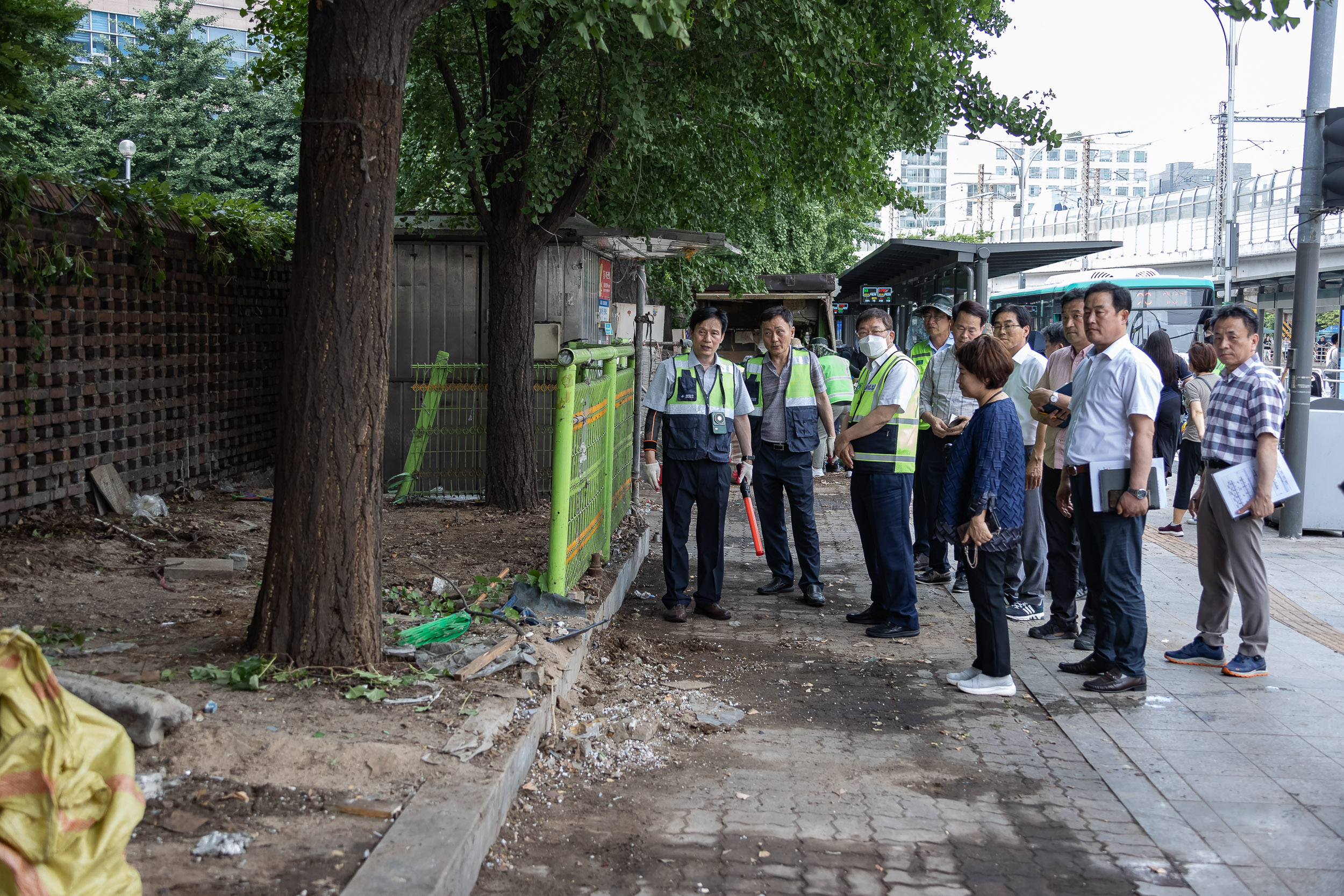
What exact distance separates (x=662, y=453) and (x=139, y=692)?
3.89m

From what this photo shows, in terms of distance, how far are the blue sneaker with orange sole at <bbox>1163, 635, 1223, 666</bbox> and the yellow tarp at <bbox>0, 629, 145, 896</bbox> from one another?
17.8ft

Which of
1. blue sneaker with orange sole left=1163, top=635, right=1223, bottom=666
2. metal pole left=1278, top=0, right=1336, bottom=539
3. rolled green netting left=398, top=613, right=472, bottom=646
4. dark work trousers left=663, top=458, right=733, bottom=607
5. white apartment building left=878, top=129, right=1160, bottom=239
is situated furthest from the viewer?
white apartment building left=878, top=129, right=1160, bottom=239

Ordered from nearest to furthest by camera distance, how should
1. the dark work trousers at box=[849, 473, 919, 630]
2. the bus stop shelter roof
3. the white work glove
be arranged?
the dark work trousers at box=[849, 473, 919, 630] < the white work glove < the bus stop shelter roof

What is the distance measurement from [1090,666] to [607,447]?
344cm

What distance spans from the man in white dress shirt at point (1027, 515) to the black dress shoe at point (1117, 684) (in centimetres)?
157

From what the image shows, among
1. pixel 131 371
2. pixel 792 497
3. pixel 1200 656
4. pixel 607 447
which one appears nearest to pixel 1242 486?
pixel 1200 656

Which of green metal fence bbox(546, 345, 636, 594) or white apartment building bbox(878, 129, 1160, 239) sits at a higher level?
white apartment building bbox(878, 129, 1160, 239)

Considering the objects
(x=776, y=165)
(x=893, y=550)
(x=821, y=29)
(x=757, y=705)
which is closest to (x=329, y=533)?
(x=757, y=705)

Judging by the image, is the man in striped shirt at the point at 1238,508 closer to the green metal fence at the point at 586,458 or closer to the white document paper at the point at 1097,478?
the white document paper at the point at 1097,478

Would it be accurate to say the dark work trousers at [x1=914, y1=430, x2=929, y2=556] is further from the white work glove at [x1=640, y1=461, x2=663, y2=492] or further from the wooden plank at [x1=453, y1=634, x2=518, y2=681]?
the wooden plank at [x1=453, y1=634, x2=518, y2=681]

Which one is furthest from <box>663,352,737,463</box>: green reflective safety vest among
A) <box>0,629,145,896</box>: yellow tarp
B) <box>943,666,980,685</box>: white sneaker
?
<box>0,629,145,896</box>: yellow tarp

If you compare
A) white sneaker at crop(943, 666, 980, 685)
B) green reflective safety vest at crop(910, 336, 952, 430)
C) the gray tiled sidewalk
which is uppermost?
green reflective safety vest at crop(910, 336, 952, 430)

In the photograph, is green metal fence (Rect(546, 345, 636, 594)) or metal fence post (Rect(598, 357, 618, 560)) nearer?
green metal fence (Rect(546, 345, 636, 594))

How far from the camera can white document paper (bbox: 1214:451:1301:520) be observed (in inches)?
230
